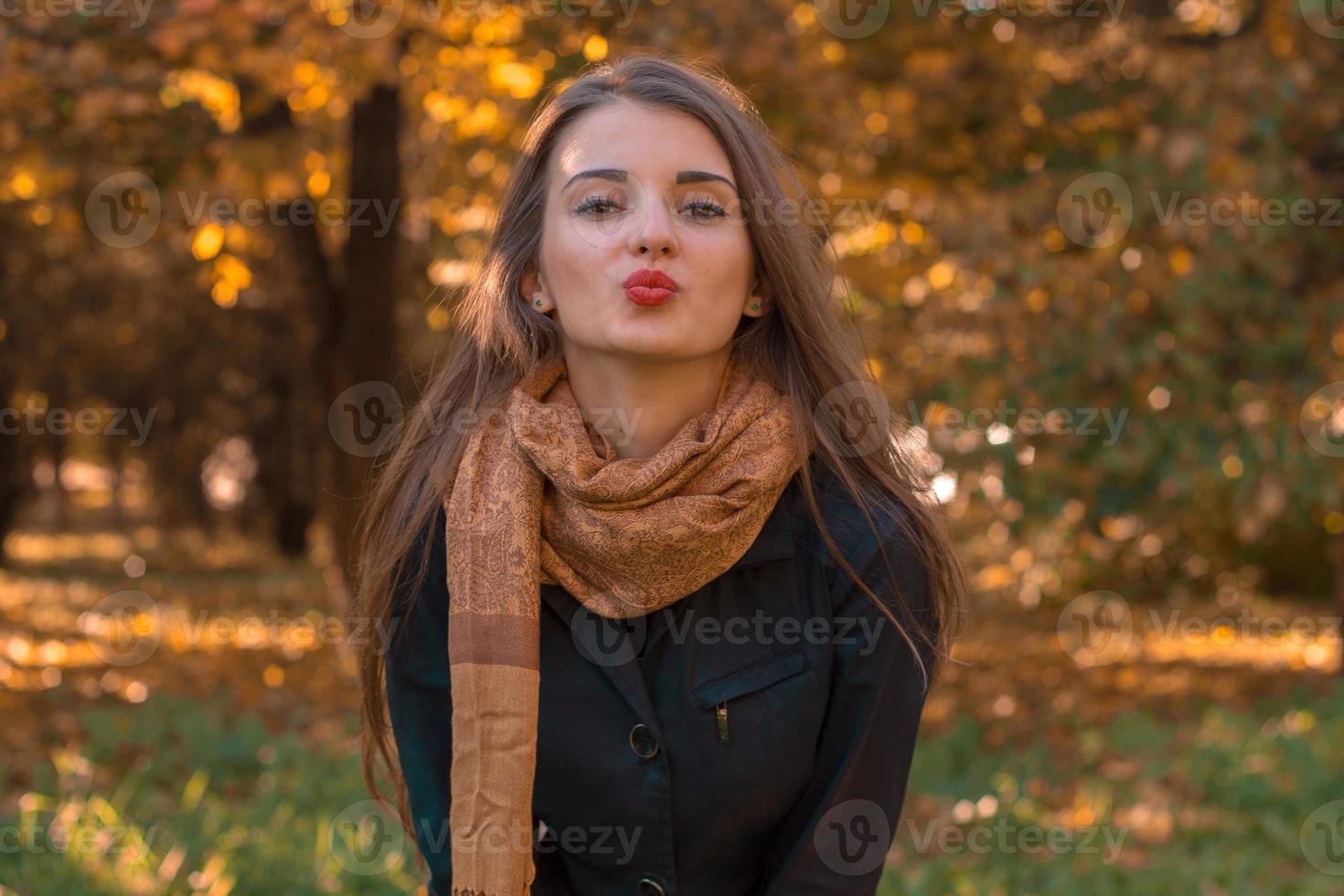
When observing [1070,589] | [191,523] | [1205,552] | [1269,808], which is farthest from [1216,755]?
[191,523]

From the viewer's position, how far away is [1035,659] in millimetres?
9570

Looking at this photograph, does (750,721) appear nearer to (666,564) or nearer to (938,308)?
(666,564)

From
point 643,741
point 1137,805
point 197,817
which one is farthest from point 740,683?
point 1137,805

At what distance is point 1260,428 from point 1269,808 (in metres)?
1.98

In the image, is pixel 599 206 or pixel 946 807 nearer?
pixel 599 206

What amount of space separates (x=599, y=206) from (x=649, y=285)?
0.17m

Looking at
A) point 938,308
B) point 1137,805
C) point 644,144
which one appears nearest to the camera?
point 644,144

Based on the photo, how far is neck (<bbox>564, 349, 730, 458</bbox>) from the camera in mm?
2230

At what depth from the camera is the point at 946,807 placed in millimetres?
5633

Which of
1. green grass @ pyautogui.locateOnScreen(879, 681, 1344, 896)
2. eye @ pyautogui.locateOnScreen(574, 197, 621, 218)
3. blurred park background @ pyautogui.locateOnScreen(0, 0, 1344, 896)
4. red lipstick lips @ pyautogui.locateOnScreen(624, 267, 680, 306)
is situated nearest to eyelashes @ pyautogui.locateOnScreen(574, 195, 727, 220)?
eye @ pyautogui.locateOnScreen(574, 197, 621, 218)

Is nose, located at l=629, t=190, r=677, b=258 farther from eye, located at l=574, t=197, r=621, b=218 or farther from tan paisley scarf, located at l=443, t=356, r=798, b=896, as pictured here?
tan paisley scarf, located at l=443, t=356, r=798, b=896

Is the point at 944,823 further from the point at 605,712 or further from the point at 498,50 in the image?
the point at 498,50

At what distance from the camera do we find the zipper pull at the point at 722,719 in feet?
6.82

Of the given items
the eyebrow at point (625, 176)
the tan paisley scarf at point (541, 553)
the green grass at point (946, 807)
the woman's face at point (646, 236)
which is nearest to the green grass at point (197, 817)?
the green grass at point (946, 807)
